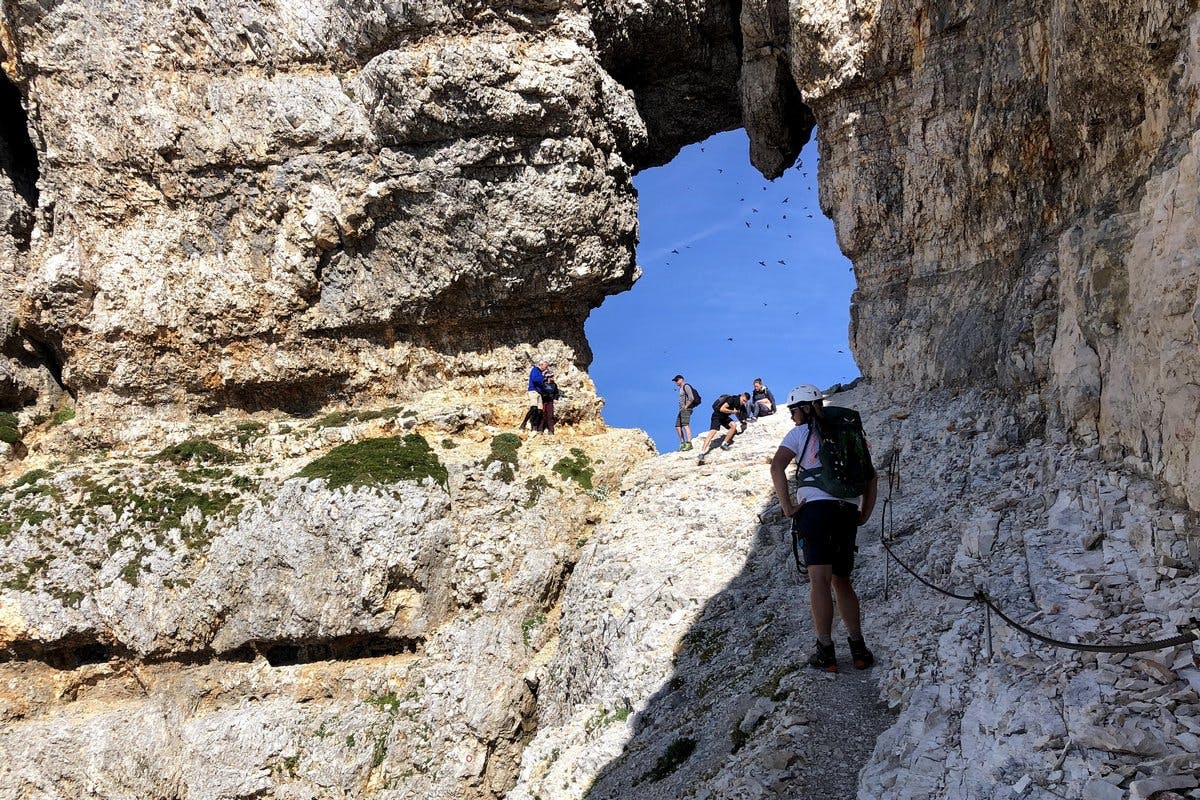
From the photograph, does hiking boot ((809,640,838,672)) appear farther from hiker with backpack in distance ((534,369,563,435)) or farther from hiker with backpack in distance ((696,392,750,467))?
hiker with backpack in distance ((534,369,563,435))

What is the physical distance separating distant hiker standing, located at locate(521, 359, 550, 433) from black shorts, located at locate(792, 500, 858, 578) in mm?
16271

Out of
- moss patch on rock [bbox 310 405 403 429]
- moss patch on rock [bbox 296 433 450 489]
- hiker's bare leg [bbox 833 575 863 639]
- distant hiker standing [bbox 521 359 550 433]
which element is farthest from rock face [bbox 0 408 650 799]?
hiker's bare leg [bbox 833 575 863 639]

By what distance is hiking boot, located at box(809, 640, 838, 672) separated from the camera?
9086 millimetres

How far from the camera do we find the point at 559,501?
70.3 ft

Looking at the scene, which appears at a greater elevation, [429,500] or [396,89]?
[396,89]

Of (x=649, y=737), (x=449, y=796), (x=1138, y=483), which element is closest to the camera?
(x=1138, y=483)

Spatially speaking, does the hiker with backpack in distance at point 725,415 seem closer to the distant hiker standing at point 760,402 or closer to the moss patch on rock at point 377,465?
the distant hiker standing at point 760,402

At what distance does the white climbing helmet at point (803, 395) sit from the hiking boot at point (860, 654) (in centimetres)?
295

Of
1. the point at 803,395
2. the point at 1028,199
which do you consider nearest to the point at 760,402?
the point at 1028,199

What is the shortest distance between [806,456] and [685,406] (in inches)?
624

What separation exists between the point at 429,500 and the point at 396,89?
1369cm

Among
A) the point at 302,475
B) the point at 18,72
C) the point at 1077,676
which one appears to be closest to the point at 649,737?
the point at 1077,676

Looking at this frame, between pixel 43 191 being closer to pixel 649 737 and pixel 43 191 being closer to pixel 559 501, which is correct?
pixel 559 501

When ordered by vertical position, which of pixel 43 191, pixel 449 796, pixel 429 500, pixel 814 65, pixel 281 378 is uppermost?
pixel 814 65
